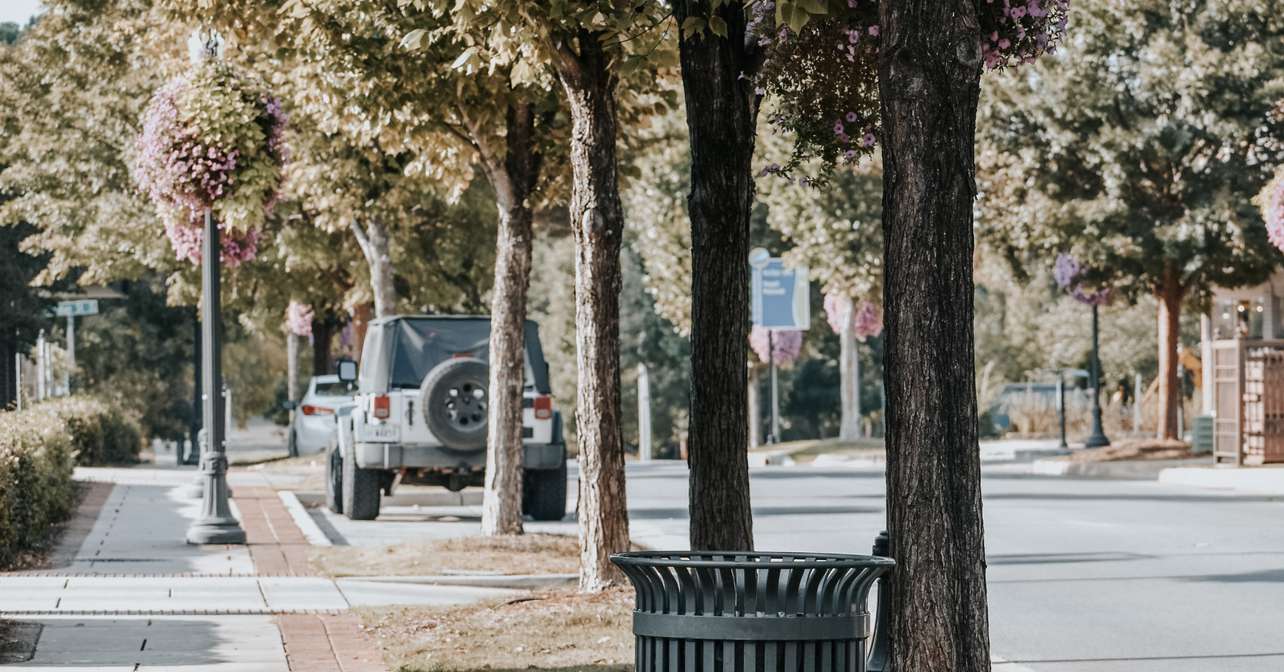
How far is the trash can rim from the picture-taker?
5320 mm

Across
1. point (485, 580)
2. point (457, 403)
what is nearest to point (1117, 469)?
point (457, 403)

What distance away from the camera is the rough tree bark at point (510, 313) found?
1628cm

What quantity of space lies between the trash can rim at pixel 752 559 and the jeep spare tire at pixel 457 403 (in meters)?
13.1

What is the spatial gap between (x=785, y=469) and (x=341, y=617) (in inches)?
900

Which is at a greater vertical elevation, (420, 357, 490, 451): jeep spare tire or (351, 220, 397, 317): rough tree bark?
(351, 220, 397, 317): rough tree bark

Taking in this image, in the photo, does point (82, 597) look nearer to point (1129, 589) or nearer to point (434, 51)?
point (434, 51)

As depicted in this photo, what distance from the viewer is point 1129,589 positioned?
546 inches

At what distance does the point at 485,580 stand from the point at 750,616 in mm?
8818

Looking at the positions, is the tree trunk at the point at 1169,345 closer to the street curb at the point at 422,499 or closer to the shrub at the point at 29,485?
the street curb at the point at 422,499

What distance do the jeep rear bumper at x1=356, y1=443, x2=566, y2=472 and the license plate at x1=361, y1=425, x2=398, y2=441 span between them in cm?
6

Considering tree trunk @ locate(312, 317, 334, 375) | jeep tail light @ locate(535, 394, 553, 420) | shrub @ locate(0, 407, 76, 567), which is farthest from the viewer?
tree trunk @ locate(312, 317, 334, 375)

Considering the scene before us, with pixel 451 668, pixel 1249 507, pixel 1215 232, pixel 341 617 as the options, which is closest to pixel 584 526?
pixel 341 617

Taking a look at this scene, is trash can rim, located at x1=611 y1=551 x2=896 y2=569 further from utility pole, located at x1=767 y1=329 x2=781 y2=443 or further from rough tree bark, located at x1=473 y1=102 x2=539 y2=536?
utility pole, located at x1=767 y1=329 x2=781 y2=443

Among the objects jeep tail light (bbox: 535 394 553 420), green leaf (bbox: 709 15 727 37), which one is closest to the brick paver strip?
jeep tail light (bbox: 535 394 553 420)
